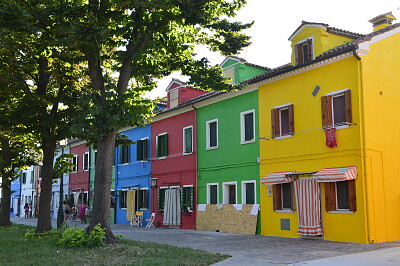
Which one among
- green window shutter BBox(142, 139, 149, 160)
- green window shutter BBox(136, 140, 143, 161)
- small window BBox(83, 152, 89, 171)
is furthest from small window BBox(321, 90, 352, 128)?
small window BBox(83, 152, 89, 171)

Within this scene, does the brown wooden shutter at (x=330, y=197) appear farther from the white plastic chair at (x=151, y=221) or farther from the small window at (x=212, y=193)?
the white plastic chair at (x=151, y=221)

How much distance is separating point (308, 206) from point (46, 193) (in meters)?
10.6

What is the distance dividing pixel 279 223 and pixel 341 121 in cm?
496

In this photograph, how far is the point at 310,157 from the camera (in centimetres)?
1766

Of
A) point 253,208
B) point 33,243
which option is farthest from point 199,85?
point 33,243

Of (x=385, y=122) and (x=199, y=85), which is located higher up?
(x=199, y=85)

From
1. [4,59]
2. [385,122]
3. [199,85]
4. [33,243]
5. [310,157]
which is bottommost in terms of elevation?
[33,243]

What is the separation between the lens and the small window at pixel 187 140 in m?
25.6

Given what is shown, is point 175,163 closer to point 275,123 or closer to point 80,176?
point 275,123

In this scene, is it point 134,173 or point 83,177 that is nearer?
point 134,173

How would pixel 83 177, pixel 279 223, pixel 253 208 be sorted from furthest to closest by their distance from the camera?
pixel 83 177, pixel 253 208, pixel 279 223

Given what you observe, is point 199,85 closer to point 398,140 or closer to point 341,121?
point 341,121

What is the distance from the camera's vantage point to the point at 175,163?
1046 inches

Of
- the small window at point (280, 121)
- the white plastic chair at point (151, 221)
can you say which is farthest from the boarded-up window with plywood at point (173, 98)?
the small window at point (280, 121)
